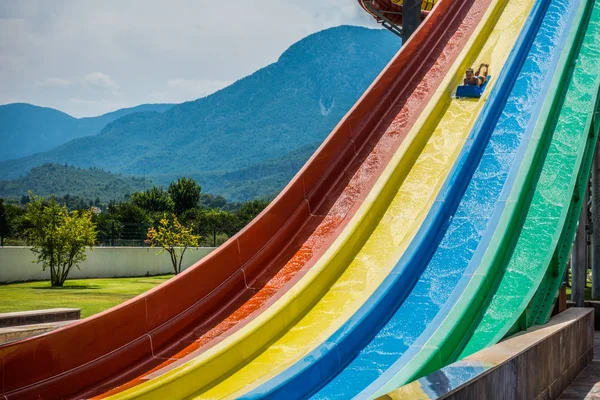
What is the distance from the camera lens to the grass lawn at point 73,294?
15.7m

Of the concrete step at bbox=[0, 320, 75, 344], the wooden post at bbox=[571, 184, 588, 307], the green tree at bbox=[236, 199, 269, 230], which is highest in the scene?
the green tree at bbox=[236, 199, 269, 230]

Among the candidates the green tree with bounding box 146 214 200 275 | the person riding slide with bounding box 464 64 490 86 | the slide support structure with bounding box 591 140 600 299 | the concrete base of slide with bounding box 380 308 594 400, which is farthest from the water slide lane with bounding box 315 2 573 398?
the green tree with bounding box 146 214 200 275

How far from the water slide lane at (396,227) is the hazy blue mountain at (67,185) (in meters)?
106

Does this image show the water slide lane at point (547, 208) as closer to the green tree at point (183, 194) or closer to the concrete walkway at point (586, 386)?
the concrete walkway at point (586, 386)

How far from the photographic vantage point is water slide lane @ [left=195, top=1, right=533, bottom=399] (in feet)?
22.6

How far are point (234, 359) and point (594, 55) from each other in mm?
7995

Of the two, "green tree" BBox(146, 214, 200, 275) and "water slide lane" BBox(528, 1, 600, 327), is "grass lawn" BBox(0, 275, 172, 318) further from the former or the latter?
"water slide lane" BBox(528, 1, 600, 327)

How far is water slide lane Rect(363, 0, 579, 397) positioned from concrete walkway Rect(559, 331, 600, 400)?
99 cm

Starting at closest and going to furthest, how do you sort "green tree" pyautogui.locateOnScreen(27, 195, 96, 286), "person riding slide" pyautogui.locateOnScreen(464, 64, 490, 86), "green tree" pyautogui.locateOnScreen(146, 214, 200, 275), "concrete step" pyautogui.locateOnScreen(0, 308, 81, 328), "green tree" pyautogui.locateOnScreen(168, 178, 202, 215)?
"concrete step" pyautogui.locateOnScreen(0, 308, 81, 328), "person riding slide" pyautogui.locateOnScreen(464, 64, 490, 86), "green tree" pyautogui.locateOnScreen(27, 195, 96, 286), "green tree" pyautogui.locateOnScreen(146, 214, 200, 275), "green tree" pyautogui.locateOnScreen(168, 178, 202, 215)

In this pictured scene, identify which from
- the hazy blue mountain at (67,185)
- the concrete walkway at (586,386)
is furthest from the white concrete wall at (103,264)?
the hazy blue mountain at (67,185)

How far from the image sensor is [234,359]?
22.9ft

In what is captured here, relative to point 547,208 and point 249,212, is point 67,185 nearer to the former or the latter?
point 249,212

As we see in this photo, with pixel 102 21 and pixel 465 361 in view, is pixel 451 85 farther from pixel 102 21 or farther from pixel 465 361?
pixel 102 21

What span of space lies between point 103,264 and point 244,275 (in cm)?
1936
